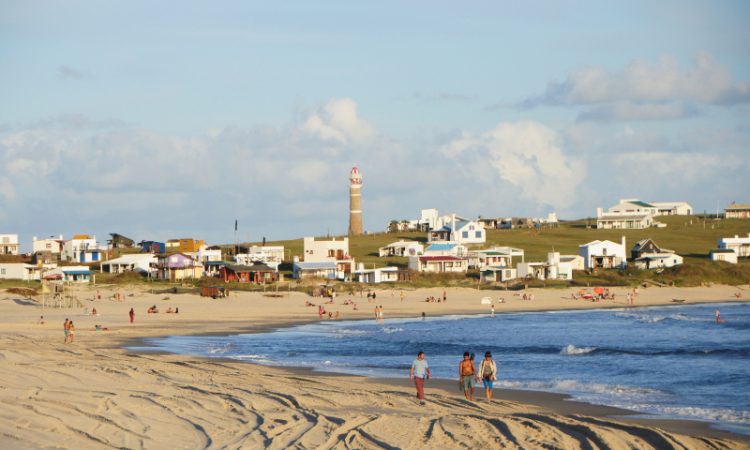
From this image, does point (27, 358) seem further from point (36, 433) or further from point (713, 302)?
point (713, 302)

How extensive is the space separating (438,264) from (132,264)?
28671 millimetres

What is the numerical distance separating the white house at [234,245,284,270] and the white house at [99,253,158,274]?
26.4 feet

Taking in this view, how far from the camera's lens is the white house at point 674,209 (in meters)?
154

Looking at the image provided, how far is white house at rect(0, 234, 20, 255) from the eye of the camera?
11306cm

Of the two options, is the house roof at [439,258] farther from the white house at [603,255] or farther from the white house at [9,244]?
the white house at [9,244]

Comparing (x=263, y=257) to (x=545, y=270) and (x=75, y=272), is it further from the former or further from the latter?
(x=545, y=270)

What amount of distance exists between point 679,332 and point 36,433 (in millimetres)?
38742

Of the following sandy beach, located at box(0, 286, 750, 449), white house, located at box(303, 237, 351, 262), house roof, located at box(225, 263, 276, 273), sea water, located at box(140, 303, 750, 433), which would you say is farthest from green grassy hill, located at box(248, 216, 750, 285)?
sandy beach, located at box(0, 286, 750, 449)

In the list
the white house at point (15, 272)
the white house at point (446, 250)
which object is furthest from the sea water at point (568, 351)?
the white house at point (15, 272)

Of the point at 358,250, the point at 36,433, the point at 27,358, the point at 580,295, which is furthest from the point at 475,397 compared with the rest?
the point at 358,250

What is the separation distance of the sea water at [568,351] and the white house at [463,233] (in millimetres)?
46427

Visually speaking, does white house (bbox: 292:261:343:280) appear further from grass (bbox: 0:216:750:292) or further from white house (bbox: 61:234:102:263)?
white house (bbox: 61:234:102:263)

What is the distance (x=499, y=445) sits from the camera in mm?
17672

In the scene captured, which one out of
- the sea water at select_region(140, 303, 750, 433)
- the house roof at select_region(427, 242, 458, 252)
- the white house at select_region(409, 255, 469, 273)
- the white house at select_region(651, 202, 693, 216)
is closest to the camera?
the sea water at select_region(140, 303, 750, 433)
